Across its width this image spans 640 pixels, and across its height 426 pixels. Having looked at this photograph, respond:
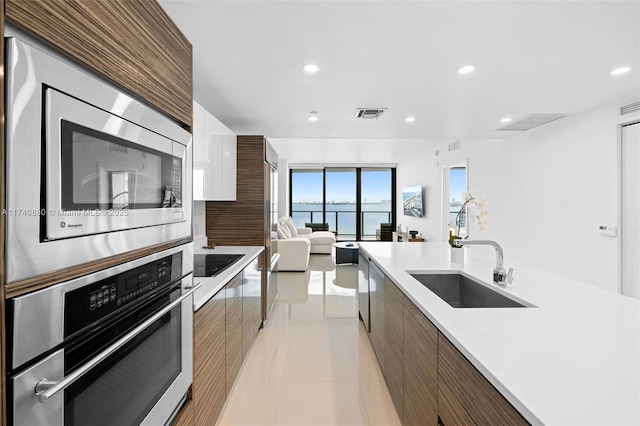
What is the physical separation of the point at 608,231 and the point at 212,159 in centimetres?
409

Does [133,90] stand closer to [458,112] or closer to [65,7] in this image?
[65,7]

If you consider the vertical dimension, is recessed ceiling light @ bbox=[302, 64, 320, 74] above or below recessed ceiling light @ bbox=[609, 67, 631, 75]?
below

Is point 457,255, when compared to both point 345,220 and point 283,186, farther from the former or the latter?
point 345,220

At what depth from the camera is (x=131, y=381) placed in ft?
3.38

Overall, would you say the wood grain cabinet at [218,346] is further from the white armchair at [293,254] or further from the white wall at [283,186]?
the white wall at [283,186]

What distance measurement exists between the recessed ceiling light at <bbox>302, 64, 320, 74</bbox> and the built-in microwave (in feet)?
5.18

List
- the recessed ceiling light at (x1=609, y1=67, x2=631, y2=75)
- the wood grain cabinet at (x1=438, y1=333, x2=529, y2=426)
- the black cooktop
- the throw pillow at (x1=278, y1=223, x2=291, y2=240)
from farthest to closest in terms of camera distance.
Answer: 1. the throw pillow at (x1=278, y1=223, x2=291, y2=240)
2. the recessed ceiling light at (x1=609, y1=67, x2=631, y2=75)
3. the black cooktop
4. the wood grain cabinet at (x1=438, y1=333, x2=529, y2=426)

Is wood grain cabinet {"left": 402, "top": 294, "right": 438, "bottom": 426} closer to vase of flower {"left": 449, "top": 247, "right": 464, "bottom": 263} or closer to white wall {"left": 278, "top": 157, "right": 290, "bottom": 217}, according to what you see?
vase of flower {"left": 449, "top": 247, "right": 464, "bottom": 263}

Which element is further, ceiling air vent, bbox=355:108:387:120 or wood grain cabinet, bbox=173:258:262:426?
ceiling air vent, bbox=355:108:387:120

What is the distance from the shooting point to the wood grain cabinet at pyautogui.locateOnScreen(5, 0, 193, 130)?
2.31 ft

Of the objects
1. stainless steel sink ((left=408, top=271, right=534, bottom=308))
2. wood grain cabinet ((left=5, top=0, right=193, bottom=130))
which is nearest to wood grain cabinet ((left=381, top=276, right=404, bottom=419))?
stainless steel sink ((left=408, top=271, right=534, bottom=308))

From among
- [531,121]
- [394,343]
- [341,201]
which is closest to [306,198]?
[341,201]

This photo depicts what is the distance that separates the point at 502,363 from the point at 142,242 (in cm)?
111

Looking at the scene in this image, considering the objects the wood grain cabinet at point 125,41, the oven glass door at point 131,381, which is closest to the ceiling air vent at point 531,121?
the wood grain cabinet at point 125,41
